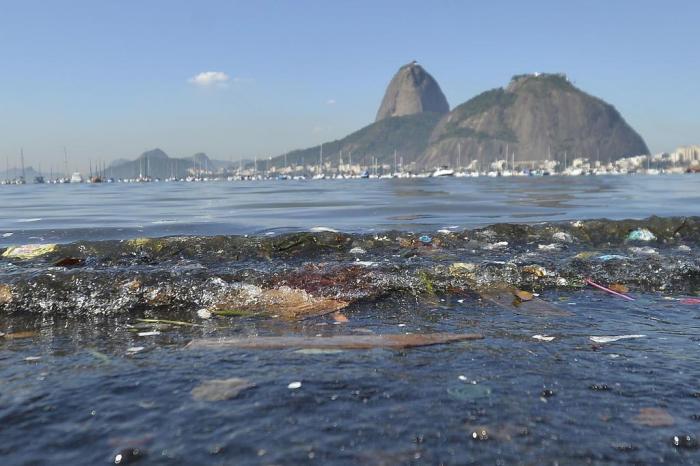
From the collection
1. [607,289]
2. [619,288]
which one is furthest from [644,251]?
[607,289]

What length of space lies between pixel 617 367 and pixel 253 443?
254 cm

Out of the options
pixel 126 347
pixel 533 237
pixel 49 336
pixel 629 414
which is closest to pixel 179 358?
pixel 126 347

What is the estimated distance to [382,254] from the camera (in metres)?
8.79

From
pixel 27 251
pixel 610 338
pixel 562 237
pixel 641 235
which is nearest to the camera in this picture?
pixel 610 338

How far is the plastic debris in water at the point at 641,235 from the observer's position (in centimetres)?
1041

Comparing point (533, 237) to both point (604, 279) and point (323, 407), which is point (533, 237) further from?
point (323, 407)

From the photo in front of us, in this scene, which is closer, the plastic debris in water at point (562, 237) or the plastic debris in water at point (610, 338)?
the plastic debris in water at point (610, 338)

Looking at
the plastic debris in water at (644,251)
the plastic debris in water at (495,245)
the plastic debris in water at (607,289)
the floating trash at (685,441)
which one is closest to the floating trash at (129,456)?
the floating trash at (685,441)

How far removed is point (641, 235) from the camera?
34.4ft

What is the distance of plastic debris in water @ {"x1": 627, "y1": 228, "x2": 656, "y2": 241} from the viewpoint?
10.4 meters

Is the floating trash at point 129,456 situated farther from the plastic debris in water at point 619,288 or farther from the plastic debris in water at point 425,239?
the plastic debris in water at point 425,239

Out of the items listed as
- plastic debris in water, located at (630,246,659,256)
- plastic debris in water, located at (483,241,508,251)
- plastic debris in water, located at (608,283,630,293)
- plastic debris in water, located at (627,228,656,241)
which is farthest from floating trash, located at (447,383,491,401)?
plastic debris in water, located at (627,228,656,241)

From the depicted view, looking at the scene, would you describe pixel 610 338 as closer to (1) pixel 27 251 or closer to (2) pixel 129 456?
(2) pixel 129 456

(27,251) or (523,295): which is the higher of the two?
(27,251)
